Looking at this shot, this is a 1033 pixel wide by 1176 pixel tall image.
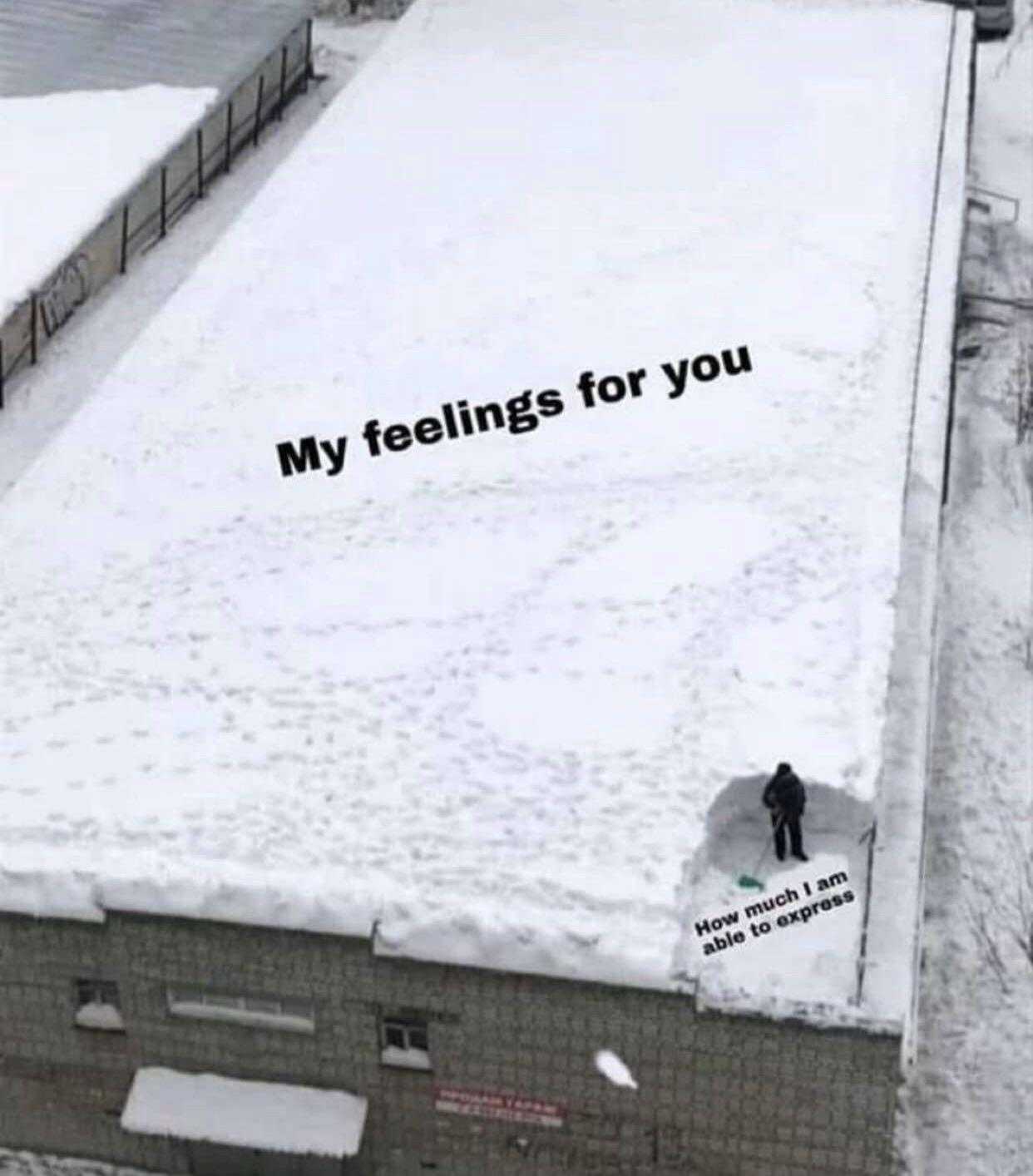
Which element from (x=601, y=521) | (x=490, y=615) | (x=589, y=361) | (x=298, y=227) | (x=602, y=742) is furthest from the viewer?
(x=298, y=227)

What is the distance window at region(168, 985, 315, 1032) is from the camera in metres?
16.7

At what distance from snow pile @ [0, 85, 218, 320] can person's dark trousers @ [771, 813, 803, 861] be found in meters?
18.0

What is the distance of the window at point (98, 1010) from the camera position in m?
17.0

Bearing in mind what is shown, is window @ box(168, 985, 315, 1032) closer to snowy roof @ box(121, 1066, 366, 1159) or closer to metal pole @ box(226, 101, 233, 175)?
snowy roof @ box(121, 1066, 366, 1159)

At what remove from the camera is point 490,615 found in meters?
21.5

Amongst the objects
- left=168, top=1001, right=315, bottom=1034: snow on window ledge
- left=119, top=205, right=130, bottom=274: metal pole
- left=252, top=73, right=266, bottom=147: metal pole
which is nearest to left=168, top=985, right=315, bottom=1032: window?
left=168, top=1001, right=315, bottom=1034: snow on window ledge

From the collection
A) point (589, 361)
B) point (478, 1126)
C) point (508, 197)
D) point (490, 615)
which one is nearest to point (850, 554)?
point (490, 615)

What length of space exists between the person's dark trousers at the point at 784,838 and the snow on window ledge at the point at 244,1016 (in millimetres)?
4680

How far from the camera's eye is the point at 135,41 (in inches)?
1650

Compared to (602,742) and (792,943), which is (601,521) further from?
(792,943)

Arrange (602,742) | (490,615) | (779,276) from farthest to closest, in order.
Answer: (779,276) → (490,615) → (602,742)

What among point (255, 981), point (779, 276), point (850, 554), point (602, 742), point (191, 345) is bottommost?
point (255, 981)

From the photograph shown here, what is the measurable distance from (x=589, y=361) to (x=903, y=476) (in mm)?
5684

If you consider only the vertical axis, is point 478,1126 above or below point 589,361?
below
